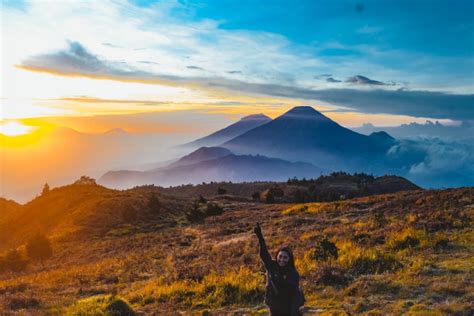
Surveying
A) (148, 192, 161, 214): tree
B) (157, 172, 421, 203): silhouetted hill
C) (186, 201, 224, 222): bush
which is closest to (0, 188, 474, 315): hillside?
(186, 201, 224, 222): bush

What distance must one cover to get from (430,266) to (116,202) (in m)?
48.9

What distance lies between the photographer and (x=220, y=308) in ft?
38.2

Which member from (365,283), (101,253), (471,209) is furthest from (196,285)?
(101,253)

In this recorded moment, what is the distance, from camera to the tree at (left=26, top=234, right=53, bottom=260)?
106 feet

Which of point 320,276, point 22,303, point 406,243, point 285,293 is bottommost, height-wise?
point 22,303

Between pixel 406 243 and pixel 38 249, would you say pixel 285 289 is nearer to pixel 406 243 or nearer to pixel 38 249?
pixel 406 243

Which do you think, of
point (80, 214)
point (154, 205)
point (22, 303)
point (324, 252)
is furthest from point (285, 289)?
point (154, 205)

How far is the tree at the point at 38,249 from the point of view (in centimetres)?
3234

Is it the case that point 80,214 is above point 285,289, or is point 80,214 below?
below

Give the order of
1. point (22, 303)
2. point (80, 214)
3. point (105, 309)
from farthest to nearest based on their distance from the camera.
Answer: point (80, 214), point (22, 303), point (105, 309)

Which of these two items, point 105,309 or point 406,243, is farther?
point 406,243

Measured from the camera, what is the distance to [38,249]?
107ft

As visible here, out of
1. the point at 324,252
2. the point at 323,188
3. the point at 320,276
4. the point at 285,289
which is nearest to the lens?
the point at 285,289

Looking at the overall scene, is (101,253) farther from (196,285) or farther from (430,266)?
(430,266)
